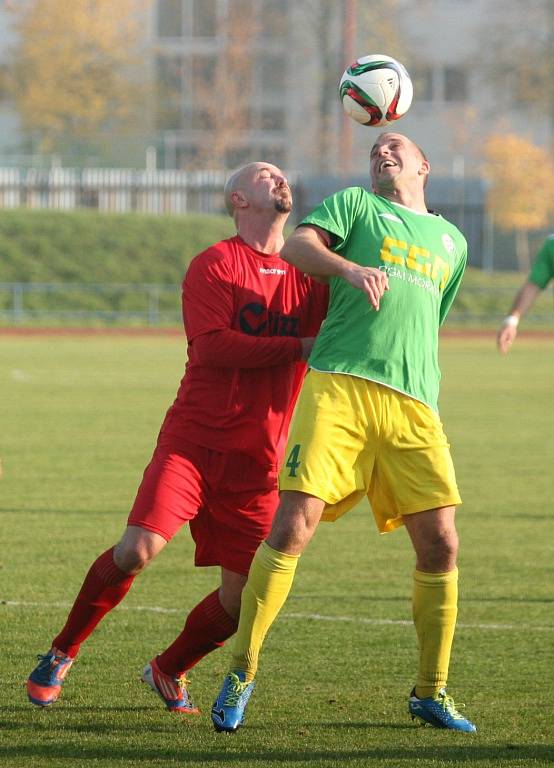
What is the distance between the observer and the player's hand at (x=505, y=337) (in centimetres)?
777

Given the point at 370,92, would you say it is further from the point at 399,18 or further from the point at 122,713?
the point at 399,18

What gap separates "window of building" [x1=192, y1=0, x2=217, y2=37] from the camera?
6316 centimetres

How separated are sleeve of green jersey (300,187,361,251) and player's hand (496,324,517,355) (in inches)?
103

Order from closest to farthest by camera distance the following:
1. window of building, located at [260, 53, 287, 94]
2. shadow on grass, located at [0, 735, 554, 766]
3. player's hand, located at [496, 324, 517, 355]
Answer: shadow on grass, located at [0, 735, 554, 766]
player's hand, located at [496, 324, 517, 355]
window of building, located at [260, 53, 287, 94]

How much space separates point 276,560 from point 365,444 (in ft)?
1.74

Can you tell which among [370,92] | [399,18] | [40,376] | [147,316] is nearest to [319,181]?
[399,18]

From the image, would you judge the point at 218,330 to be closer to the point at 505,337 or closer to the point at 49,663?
the point at 49,663

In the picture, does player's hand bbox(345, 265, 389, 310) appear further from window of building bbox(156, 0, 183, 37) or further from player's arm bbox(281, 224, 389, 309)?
window of building bbox(156, 0, 183, 37)

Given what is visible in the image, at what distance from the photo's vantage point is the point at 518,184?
47.1 metres

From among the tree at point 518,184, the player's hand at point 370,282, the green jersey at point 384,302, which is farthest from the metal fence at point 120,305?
the player's hand at point 370,282

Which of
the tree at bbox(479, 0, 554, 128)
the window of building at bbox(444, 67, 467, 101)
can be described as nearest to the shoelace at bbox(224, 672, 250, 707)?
the tree at bbox(479, 0, 554, 128)

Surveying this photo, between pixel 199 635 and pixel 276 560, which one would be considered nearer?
Result: pixel 276 560

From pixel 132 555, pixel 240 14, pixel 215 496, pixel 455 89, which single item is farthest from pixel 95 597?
pixel 455 89

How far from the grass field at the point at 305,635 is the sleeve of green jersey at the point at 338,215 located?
1.83 metres
